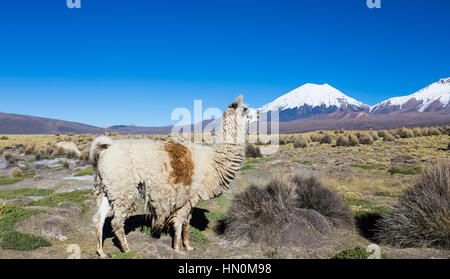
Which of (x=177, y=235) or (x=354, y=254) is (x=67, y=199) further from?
(x=354, y=254)

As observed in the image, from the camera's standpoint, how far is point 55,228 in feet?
21.2

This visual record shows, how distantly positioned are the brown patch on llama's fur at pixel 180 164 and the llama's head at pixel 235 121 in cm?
82

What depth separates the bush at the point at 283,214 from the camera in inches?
240

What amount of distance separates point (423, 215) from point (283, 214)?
8.86 feet

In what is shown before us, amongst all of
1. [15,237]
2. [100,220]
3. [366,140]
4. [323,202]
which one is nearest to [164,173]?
[100,220]

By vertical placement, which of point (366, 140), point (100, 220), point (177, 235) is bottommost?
point (177, 235)

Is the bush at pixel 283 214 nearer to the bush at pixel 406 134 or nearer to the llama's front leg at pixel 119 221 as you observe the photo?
the llama's front leg at pixel 119 221

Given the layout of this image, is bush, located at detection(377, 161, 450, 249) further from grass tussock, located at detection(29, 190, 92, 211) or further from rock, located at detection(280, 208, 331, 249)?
grass tussock, located at detection(29, 190, 92, 211)

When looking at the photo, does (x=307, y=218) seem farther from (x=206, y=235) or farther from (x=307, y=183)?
(x=206, y=235)

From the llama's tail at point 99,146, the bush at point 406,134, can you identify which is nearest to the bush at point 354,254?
the llama's tail at point 99,146

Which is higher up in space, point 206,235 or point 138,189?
point 138,189
